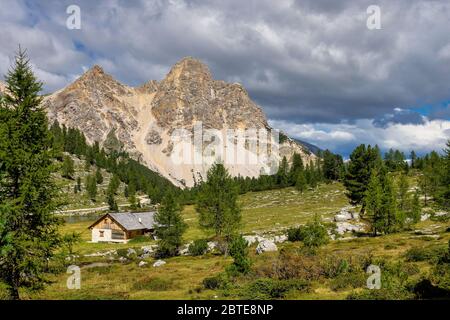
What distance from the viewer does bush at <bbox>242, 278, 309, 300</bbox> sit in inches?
947

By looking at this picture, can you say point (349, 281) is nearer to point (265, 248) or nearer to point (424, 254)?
point (424, 254)

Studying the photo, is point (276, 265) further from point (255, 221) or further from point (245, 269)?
point (255, 221)

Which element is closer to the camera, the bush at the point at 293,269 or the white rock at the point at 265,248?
the bush at the point at 293,269

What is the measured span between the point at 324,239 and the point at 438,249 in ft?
41.9

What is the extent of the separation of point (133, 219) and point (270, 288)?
70.2 m

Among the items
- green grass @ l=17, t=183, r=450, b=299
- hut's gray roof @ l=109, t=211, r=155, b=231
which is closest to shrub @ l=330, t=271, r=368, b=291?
green grass @ l=17, t=183, r=450, b=299

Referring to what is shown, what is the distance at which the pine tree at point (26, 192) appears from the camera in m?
21.9

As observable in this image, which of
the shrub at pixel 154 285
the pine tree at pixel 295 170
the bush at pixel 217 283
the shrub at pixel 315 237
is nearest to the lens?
the bush at pixel 217 283

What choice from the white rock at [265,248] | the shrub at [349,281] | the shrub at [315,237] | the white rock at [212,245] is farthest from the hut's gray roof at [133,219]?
the shrub at [349,281]

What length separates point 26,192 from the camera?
71.6ft

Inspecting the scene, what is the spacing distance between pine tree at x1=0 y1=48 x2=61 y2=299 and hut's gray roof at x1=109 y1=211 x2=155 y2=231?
64.4 metres

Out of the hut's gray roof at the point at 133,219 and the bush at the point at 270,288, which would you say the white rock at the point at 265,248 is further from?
the hut's gray roof at the point at 133,219

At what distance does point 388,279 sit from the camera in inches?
901

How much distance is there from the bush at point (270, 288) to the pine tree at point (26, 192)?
11614 millimetres
